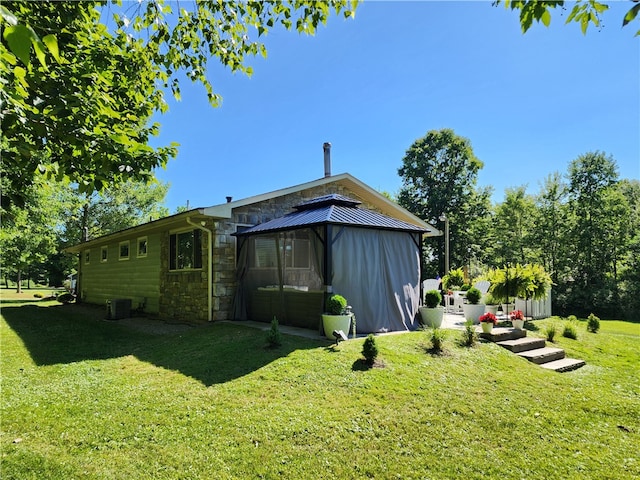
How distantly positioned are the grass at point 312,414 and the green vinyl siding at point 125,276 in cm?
527

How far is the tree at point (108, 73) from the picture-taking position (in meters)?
2.72

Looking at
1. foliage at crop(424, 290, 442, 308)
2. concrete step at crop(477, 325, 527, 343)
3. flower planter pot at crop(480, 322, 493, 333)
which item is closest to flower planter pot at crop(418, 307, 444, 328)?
foliage at crop(424, 290, 442, 308)

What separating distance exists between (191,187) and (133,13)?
102 ft

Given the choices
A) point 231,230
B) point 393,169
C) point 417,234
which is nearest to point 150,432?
point 231,230

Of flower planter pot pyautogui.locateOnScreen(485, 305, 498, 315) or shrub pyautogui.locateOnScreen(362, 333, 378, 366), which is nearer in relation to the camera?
shrub pyautogui.locateOnScreen(362, 333, 378, 366)

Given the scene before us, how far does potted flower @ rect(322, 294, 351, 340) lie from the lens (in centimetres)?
668

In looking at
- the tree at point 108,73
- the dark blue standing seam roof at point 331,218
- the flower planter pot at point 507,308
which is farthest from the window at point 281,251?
the tree at point 108,73

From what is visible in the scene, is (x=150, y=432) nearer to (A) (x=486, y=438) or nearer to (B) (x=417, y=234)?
(A) (x=486, y=438)

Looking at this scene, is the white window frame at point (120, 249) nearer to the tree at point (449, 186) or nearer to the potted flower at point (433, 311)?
the potted flower at point (433, 311)

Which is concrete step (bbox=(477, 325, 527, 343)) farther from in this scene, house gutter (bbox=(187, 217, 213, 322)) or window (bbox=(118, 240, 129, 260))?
window (bbox=(118, 240, 129, 260))

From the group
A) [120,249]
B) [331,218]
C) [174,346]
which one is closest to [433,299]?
[331,218]

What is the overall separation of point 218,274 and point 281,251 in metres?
1.65

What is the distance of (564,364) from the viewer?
6.49m

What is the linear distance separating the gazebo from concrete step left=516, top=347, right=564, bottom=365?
93.1 inches
